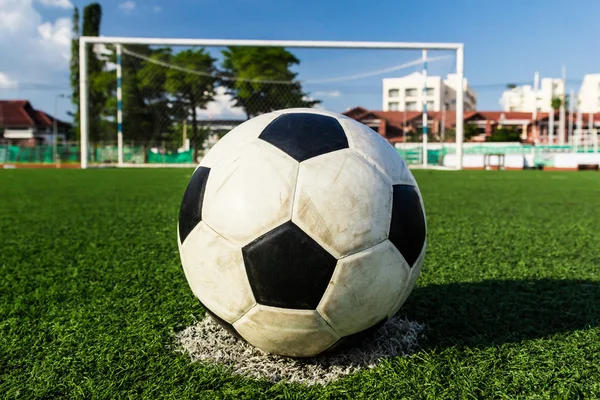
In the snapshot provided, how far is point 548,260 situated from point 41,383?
10.5 ft

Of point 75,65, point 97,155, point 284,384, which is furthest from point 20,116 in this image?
point 284,384

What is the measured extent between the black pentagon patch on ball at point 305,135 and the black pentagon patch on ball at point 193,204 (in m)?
0.27

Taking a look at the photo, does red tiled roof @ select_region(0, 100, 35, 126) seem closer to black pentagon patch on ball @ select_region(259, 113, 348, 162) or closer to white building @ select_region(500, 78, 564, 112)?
black pentagon patch on ball @ select_region(259, 113, 348, 162)

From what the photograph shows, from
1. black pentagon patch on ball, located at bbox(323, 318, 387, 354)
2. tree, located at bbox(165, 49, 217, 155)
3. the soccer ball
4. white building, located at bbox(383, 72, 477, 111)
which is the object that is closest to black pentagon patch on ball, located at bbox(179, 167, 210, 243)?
the soccer ball

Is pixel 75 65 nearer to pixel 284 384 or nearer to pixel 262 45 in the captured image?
pixel 262 45

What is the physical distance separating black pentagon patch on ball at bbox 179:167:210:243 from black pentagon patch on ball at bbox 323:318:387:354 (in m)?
0.63

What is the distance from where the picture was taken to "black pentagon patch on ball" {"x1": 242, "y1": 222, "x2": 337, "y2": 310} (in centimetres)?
149

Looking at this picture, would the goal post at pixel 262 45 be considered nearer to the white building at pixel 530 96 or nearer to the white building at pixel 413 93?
the white building at pixel 413 93

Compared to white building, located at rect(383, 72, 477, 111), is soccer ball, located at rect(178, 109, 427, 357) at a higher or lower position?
lower

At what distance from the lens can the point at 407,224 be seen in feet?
5.47

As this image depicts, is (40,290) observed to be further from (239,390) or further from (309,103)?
(309,103)

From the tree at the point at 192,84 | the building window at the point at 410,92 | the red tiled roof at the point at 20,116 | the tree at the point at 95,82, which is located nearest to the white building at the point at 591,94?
the building window at the point at 410,92

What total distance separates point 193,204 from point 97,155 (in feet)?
111

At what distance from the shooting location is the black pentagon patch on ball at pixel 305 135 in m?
1.61
